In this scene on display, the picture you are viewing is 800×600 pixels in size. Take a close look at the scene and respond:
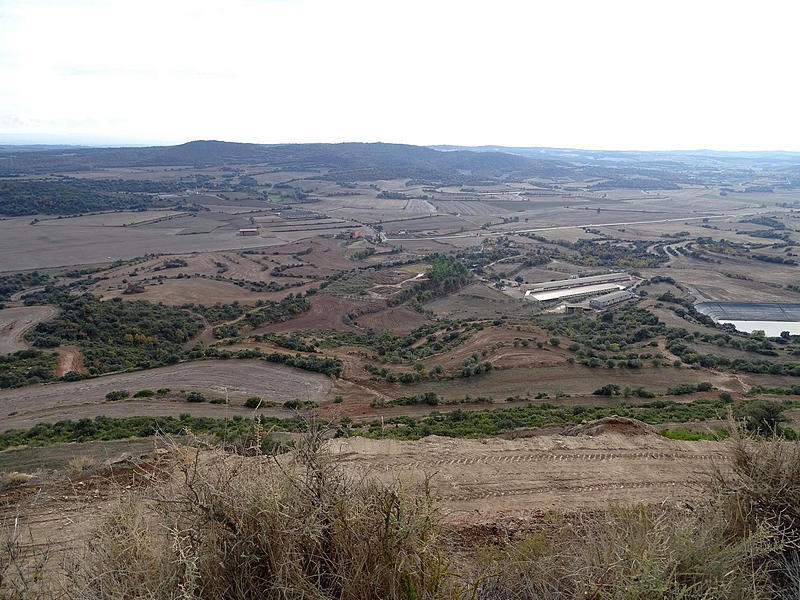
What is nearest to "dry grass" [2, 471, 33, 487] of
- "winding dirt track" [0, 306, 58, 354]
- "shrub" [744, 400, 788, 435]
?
"shrub" [744, 400, 788, 435]

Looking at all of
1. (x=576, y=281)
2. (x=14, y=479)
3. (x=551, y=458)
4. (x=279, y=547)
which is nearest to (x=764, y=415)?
(x=551, y=458)

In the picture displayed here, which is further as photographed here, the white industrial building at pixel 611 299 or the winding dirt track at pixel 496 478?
the white industrial building at pixel 611 299

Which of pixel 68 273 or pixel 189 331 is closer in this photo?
pixel 189 331

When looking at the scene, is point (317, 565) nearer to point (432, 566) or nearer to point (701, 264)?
point (432, 566)

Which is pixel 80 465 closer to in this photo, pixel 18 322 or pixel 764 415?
pixel 764 415

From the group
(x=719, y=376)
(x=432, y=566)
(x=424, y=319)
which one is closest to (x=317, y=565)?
(x=432, y=566)

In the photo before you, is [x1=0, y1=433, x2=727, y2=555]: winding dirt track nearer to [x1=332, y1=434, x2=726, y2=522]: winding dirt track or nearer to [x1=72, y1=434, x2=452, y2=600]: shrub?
[x1=332, y1=434, x2=726, y2=522]: winding dirt track

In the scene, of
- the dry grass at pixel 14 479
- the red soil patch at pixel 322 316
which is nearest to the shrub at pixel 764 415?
the dry grass at pixel 14 479

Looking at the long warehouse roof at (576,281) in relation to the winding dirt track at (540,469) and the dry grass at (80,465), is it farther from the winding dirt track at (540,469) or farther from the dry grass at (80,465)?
the dry grass at (80,465)
